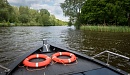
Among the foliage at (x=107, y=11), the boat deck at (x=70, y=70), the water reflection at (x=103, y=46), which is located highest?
the foliage at (x=107, y=11)

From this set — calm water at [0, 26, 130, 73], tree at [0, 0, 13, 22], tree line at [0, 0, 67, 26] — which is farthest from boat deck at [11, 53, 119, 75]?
tree at [0, 0, 13, 22]

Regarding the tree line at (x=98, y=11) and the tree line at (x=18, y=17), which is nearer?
the tree line at (x=98, y=11)

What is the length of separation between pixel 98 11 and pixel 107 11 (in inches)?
140

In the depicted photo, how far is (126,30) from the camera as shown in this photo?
25531 mm

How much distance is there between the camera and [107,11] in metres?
32.7

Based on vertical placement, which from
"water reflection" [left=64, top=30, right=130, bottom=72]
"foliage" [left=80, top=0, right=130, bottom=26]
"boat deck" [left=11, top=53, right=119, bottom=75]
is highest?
"foliage" [left=80, top=0, right=130, bottom=26]

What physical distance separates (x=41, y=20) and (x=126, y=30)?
6634cm

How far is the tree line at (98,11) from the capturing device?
28.8 meters

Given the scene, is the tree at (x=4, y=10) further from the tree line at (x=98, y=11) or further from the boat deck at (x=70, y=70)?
the boat deck at (x=70, y=70)

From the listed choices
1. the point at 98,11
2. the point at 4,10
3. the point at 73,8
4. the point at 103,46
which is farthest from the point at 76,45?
the point at 4,10

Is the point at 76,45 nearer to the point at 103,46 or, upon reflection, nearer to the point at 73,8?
the point at 103,46

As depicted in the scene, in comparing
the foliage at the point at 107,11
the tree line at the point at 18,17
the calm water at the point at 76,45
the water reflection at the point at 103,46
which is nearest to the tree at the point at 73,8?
the foliage at the point at 107,11

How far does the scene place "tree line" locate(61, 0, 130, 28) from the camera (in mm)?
28800

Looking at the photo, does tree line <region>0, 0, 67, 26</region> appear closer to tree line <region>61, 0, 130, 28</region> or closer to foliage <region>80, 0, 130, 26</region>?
tree line <region>61, 0, 130, 28</region>
